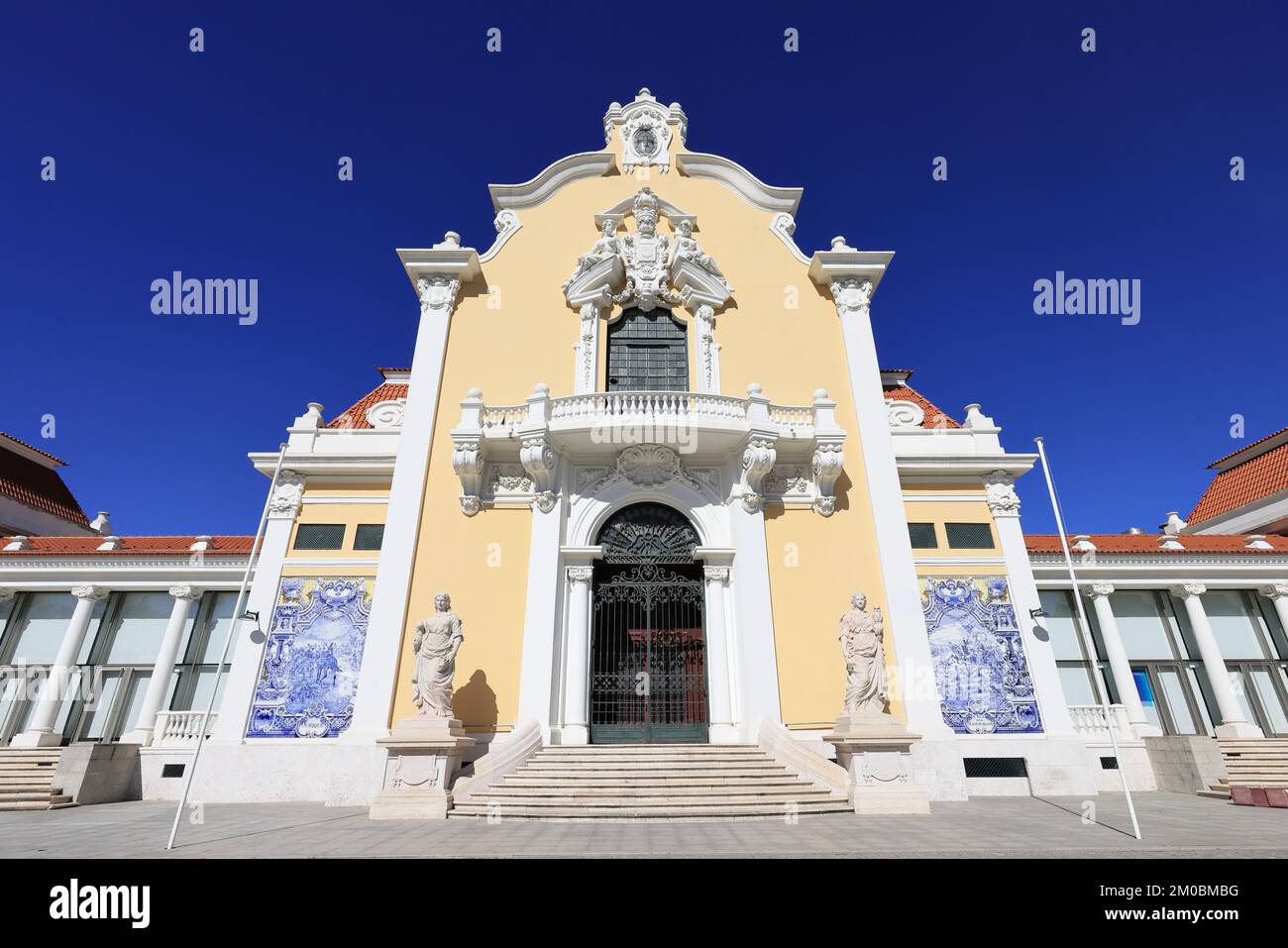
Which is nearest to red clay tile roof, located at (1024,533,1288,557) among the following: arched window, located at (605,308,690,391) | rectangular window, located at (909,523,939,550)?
rectangular window, located at (909,523,939,550)

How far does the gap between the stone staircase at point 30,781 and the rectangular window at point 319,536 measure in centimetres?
668

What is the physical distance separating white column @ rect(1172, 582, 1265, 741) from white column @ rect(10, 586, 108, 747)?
3255 centimetres

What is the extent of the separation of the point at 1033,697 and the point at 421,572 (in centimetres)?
1339

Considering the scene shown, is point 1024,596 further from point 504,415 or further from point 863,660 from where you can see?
point 504,415

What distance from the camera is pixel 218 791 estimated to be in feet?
38.6

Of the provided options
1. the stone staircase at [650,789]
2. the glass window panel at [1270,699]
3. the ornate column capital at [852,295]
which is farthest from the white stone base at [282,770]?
the glass window panel at [1270,699]

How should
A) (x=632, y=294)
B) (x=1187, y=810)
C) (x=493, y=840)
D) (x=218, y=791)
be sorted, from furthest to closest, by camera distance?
(x=632, y=294) < (x=218, y=791) < (x=1187, y=810) < (x=493, y=840)

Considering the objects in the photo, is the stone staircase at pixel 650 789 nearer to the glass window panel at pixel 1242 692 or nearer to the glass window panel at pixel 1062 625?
the glass window panel at pixel 1062 625

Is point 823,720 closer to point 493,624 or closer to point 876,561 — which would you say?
point 876,561

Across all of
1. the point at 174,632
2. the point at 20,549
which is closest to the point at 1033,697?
the point at 174,632

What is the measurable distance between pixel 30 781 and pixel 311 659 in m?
7.22

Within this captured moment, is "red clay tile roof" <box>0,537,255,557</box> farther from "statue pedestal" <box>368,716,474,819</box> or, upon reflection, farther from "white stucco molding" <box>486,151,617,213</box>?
"white stucco molding" <box>486,151,617,213</box>

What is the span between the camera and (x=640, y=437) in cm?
1365

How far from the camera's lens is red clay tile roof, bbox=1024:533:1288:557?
18.5 metres
